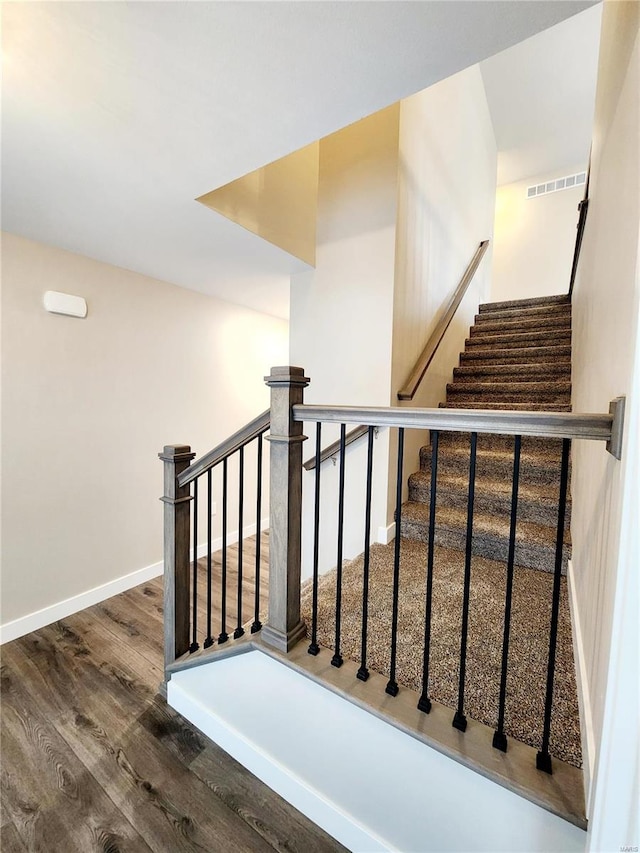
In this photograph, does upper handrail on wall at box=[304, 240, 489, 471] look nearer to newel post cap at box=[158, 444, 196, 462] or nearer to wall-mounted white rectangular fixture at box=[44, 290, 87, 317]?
newel post cap at box=[158, 444, 196, 462]

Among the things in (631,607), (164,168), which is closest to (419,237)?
(164,168)

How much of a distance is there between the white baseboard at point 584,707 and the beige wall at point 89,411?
2.94m

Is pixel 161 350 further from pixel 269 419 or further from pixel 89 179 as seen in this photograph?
pixel 269 419

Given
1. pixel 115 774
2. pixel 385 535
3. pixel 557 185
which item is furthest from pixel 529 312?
pixel 115 774

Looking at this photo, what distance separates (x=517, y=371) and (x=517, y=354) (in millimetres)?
276

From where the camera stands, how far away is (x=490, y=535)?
211 cm

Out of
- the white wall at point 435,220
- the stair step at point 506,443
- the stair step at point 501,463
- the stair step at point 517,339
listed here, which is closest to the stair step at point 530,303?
the white wall at point 435,220

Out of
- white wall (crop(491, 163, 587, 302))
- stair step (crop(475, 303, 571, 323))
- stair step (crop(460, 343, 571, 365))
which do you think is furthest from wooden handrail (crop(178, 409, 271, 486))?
white wall (crop(491, 163, 587, 302))

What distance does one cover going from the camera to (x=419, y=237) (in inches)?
107

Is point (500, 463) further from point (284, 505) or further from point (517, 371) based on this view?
point (284, 505)

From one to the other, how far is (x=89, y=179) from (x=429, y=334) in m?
2.38

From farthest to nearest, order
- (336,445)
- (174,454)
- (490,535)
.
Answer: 1. (336,445)
2. (490,535)
3. (174,454)

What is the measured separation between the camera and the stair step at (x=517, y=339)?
344 centimetres

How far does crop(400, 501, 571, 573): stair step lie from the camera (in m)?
1.98
